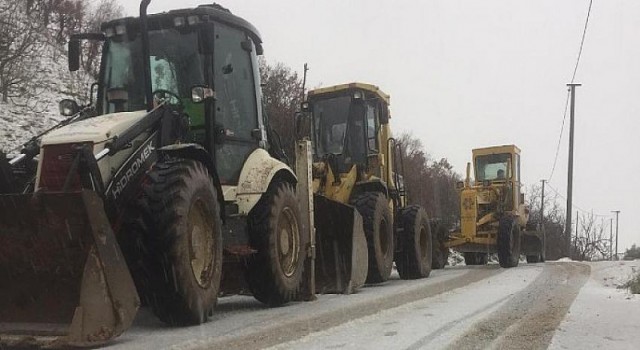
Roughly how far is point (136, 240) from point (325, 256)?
400 centimetres

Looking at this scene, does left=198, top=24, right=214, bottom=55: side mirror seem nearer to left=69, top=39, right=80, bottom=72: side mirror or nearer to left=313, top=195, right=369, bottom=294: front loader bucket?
left=69, top=39, right=80, bottom=72: side mirror

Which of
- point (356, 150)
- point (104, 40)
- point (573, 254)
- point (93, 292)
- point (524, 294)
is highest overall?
point (104, 40)

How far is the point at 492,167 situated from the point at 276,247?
527 inches

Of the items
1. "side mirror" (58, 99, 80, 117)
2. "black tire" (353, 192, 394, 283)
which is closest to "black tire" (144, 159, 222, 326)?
"side mirror" (58, 99, 80, 117)

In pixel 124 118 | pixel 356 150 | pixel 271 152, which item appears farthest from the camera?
pixel 356 150

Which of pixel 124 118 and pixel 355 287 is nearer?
pixel 124 118

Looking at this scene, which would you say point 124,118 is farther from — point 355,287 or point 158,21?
point 355,287

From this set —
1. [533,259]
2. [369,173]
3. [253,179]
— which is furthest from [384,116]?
[533,259]

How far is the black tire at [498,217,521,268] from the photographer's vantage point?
16.2m

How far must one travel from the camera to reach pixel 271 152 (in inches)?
317

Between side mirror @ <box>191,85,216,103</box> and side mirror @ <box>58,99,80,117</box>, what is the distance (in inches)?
53.0

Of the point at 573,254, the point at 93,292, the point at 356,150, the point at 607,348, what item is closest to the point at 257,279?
the point at 93,292

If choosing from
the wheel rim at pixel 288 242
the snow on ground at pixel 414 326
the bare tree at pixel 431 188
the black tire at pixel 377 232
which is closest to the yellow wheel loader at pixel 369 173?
the black tire at pixel 377 232

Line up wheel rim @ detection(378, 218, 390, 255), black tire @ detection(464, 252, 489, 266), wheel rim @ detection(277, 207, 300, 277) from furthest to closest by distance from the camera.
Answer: black tire @ detection(464, 252, 489, 266) < wheel rim @ detection(378, 218, 390, 255) < wheel rim @ detection(277, 207, 300, 277)
